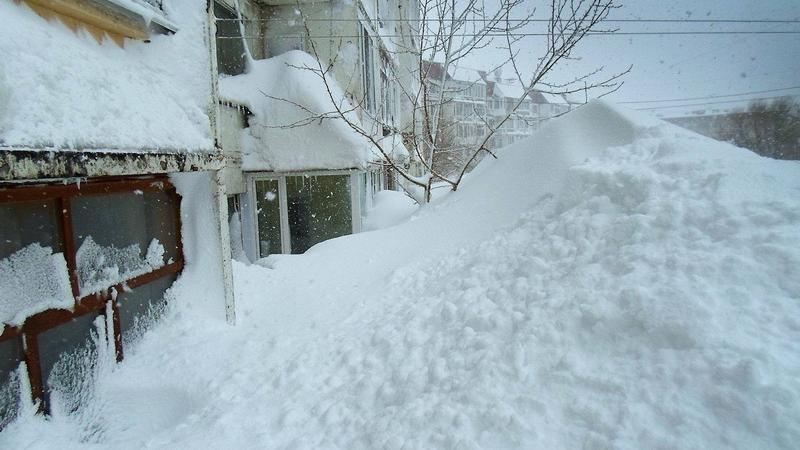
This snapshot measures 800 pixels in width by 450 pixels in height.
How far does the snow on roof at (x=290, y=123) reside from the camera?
761cm

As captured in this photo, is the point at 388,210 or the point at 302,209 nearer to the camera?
the point at 302,209

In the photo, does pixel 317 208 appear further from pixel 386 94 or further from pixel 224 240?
pixel 386 94

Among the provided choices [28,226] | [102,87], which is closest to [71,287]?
[28,226]

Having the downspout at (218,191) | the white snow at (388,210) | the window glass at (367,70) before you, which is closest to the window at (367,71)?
the window glass at (367,70)

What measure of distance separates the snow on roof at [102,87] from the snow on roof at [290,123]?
4.02 meters

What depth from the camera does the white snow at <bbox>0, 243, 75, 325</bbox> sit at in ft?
7.39

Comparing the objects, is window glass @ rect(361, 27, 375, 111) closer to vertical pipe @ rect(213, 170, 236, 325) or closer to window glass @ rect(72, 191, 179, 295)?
vertical pipe @ rect(213, 170, 236, 325)

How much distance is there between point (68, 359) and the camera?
267 cm

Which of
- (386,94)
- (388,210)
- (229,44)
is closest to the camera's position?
(229,44)

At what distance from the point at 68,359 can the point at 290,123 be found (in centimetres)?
585

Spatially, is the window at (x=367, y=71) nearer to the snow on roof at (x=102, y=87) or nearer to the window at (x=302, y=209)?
the window at (x=302, y=209)

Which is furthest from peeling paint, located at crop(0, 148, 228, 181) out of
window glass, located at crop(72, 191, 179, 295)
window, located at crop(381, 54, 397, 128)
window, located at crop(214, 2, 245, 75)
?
window, located at crop(381, 54, 397, 128)

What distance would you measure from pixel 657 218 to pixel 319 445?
2.72m

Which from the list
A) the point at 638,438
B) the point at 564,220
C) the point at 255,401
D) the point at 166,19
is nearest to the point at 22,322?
the point at 255,401
